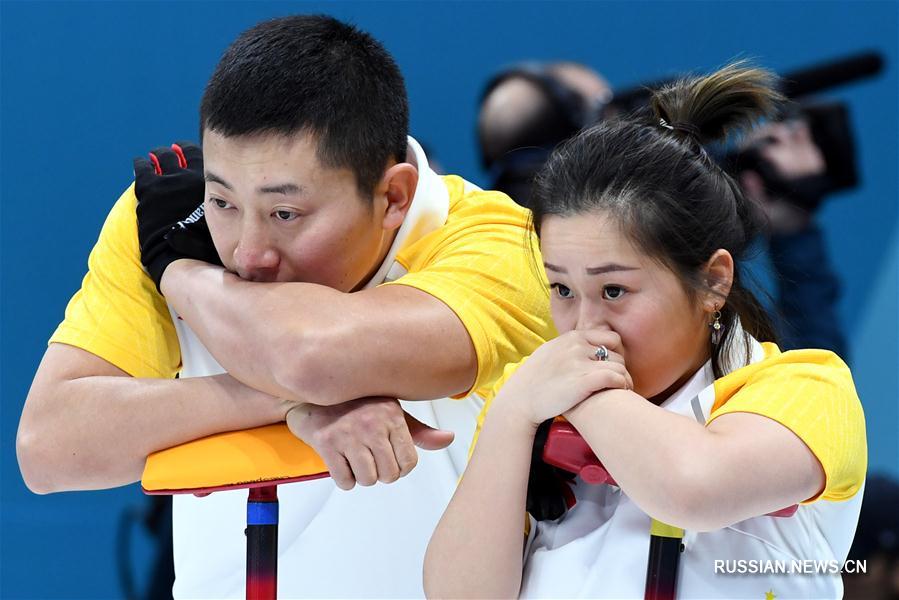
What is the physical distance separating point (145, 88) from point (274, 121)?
203 cm

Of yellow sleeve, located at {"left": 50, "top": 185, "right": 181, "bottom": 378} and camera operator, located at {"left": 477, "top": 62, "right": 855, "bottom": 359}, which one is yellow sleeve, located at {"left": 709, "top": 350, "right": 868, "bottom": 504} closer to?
yellow sleeve, located at {"left": 50, "top": 185, "right": 181, "bottom": 378}

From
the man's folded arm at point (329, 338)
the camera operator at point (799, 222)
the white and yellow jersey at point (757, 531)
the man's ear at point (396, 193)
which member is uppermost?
the camera operator at point (799, 222)

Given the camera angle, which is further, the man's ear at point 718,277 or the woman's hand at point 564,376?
the man's ear at point 718,277

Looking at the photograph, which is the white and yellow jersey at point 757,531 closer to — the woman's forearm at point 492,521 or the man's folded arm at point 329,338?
the woman's forearm at point 492,521

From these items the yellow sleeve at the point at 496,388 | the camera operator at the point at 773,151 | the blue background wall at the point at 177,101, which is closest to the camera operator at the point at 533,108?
the camera operator at the point at 773,151

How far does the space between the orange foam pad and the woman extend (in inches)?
6.7

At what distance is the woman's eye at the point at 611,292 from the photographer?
1.26 m

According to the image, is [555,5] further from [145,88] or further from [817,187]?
[145,88]

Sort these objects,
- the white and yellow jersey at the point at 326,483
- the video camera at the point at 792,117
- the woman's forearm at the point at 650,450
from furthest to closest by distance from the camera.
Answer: the video camera at the point at 792,117
the white and yellow jersey at the point at 326,483
the woman's forearm at the point at 650,450

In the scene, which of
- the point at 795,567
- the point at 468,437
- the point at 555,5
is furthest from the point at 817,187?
the point at 795,567

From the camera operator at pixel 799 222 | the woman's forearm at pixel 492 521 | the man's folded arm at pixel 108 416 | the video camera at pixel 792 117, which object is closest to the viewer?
the woman's forearm at pixel 492 521

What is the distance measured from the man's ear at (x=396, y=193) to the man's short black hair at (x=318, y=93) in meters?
0.02

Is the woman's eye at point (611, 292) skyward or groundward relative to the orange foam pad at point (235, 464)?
skyward

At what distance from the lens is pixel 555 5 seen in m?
3.22
